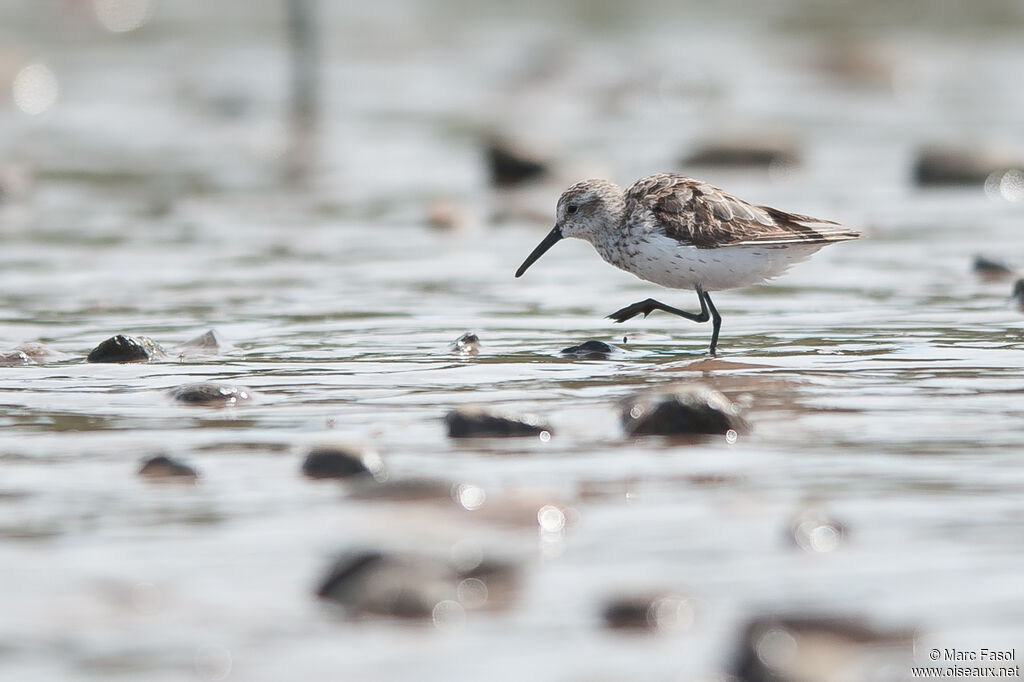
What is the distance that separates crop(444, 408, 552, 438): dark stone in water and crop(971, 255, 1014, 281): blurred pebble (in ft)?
15.7

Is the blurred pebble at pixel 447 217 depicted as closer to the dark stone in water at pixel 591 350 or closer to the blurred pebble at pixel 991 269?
the blurred pebble at pixel 991 269

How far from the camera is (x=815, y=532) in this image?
4371mm

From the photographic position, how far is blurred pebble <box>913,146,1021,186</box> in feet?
44.5

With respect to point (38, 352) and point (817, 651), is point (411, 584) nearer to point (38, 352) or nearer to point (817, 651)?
point (817, 651)

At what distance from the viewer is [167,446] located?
18.7 ft

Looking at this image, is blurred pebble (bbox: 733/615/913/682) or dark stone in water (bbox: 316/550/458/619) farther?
dark stone in water (bbox: 316/550/458/619)

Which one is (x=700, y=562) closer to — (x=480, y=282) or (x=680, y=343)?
(x=680, y=343)

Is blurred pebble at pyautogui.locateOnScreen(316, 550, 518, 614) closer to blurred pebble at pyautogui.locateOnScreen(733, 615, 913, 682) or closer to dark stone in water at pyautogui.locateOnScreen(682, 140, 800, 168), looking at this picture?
blurred pebble at pyautogui.locateOnScreen(733, 615, 913, 682)

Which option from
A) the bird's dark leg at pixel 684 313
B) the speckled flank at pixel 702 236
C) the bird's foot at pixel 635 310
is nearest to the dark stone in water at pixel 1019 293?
the speckled flank at pixel 702 236

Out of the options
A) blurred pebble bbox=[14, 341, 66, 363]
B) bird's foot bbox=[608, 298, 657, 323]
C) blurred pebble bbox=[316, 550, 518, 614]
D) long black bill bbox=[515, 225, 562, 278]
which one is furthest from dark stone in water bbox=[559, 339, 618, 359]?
blurred pebble bbox=[316, 550, 518, 614]

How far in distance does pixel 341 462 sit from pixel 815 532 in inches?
63.5

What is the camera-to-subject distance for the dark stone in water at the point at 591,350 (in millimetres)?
7520

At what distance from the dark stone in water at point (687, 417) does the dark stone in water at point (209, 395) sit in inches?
68.4

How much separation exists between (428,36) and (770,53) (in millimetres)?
5498
